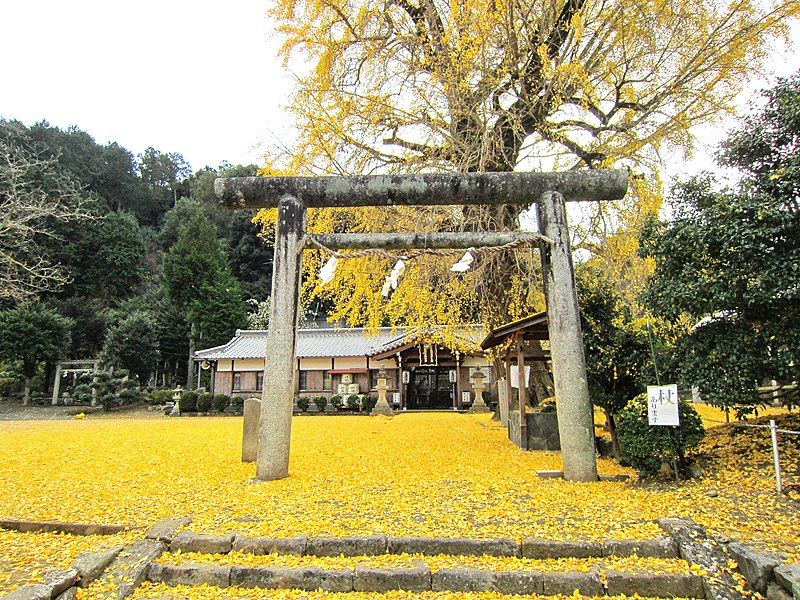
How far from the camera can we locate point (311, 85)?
9.70 metres

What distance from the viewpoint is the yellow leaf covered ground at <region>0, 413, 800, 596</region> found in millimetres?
4418

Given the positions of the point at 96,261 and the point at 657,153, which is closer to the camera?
the point at 657,153

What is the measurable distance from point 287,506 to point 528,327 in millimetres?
5896

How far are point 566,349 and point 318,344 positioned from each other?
23.2 m

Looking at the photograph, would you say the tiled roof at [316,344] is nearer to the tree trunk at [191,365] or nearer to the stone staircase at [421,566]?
the tree trunk at [191,365]

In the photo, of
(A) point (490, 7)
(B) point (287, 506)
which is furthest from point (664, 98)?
(B) point (287, 506)

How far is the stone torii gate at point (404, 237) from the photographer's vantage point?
248 inches

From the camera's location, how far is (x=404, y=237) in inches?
267

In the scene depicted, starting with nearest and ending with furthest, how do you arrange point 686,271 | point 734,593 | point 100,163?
point 734,593, point 686,271, point 100,163

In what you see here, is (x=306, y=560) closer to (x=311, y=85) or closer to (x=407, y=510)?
(x=407, y=510)

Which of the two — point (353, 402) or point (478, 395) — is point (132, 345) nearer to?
point (353, 402)

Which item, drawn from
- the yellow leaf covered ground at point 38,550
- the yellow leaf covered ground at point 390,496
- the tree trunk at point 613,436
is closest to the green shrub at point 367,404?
the yellow leaf covered ground at point 390,496

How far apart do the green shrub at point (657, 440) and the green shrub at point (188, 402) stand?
21934 mm

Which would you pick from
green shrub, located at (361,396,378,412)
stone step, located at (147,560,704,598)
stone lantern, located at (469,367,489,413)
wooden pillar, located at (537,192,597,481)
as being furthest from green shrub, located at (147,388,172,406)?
wooden pillar, located at (537,192,597,481)
